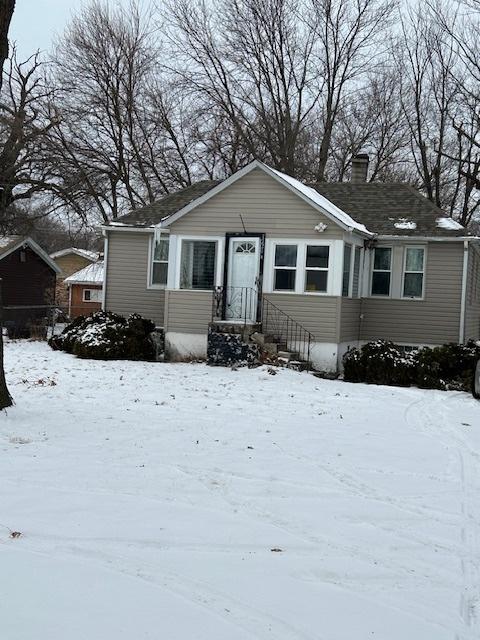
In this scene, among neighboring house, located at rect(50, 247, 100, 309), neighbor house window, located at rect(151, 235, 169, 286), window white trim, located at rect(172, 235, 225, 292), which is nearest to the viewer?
window white trim, located at rect(172, 235, 225, 292)

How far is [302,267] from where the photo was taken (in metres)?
16.2

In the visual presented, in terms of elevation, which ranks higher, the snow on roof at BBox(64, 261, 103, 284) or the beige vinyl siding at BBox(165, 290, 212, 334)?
the snow on roof at BBox(64, 261, 103, 284)

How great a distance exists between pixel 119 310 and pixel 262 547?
1558 centimetres

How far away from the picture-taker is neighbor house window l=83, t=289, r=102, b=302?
36406 millimetres

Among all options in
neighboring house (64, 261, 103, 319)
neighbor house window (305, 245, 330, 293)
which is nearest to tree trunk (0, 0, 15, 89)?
neighbor house window (305, 245, 330, 293)

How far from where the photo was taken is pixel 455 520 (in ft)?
17.9

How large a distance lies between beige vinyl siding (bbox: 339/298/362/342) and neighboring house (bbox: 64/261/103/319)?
20.5 metres

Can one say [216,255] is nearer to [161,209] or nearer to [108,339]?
[108,339]

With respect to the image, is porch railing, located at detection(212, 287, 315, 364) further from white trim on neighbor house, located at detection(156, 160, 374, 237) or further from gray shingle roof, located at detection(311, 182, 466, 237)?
gray shingle roof, located at detection(311, 182, 466, 237)

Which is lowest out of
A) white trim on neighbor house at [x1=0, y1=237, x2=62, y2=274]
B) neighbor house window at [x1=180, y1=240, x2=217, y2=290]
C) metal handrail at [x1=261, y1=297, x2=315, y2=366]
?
metal handrail at [x1=261, y1=297, x2=315, y2=366]

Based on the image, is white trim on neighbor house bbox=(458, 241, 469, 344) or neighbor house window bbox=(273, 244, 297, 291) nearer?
neighbor house window bbox=(273, 244, 297, 291)

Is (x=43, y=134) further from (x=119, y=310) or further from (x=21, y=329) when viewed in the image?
(x=119, y=310)

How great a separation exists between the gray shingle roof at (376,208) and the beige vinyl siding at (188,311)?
3.16 meters

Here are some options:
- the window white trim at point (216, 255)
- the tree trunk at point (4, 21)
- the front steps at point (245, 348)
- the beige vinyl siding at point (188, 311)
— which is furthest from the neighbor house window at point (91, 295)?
the tree trunk at point (4, 21)
